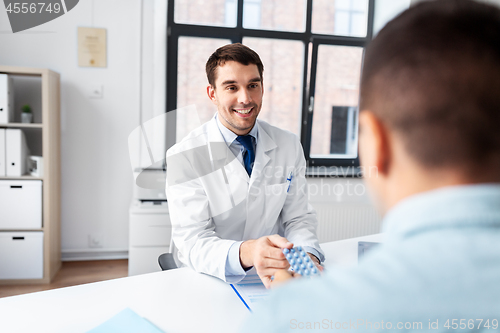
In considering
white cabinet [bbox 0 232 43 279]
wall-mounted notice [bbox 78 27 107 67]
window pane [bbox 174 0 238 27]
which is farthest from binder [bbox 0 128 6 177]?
window pane [bbox 174 0 238 27]

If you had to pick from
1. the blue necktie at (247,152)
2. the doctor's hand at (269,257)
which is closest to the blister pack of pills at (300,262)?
the doctor's hand at (269,257)

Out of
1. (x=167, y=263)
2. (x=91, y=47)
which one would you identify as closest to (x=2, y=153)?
(x=91, y=47)

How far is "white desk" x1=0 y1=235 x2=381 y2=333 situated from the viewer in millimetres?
858

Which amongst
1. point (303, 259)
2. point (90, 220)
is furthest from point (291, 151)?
point (90, 220)

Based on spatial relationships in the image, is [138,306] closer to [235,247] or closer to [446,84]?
[235,247]

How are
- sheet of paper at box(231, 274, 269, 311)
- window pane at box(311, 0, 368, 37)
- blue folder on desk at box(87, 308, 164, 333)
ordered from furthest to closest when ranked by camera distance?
window pane at box(311, 0, 368, 37) < sheet of paper at box(231, 274, 269, 311) < blue folder on desk at box(87, 308, 164, 333)

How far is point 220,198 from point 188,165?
0.61ft

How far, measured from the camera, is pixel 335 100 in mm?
3375

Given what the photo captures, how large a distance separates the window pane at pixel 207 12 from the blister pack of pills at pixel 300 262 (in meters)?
2.56

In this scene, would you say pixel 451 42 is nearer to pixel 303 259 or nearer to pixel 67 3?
pixel 303 259

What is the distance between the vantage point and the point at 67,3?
2.78m
